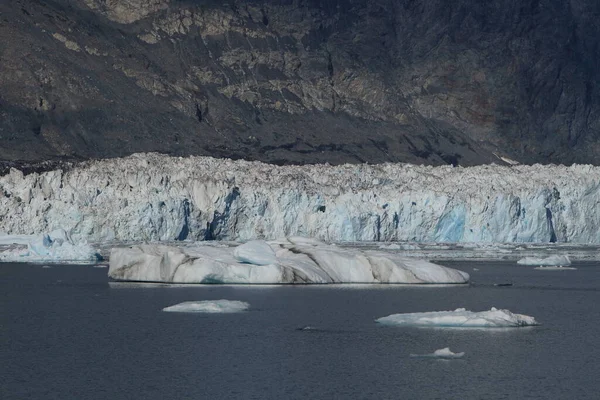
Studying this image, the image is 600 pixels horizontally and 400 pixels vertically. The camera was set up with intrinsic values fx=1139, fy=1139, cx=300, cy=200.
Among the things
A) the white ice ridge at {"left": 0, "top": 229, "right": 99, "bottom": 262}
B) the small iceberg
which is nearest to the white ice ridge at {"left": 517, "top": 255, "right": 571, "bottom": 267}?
the white ice ridge at {"left": 0, "top": 229, "right": 99, "bottom": 262}

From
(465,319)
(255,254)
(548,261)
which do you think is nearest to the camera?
(465,319)

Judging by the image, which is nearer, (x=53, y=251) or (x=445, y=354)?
(x=445, y=354)

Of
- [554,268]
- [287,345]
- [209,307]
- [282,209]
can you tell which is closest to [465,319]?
[287,345]

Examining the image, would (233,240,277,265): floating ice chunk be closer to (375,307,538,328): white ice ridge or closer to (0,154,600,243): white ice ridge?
(375,307,538,328): white ice ridge

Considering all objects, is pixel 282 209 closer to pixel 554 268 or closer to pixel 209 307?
pixel 554 268

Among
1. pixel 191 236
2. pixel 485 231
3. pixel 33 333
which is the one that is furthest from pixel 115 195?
pixel 33 333

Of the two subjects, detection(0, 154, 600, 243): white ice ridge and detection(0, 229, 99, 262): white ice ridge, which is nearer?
detection(0, 229, 99, 262): white ice ridge

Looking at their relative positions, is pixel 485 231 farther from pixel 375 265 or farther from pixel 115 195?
pixel 375 265

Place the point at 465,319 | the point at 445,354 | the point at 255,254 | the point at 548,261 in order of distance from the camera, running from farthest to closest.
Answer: the point at 548,261 → the point at 255,254 → the point at 465,319 → the point at 445,354
